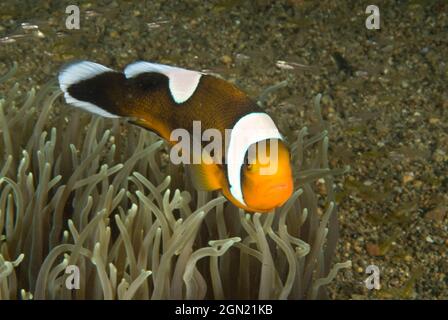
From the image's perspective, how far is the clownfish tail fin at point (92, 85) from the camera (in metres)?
1.37

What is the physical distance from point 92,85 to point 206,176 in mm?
330

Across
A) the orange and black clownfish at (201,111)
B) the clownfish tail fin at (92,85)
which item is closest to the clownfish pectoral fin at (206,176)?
the orange and black clownfish at (201,111)

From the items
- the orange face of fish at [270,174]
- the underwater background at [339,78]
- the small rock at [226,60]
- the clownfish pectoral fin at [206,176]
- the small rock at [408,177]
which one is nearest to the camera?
the orange face of fish at [270,174]

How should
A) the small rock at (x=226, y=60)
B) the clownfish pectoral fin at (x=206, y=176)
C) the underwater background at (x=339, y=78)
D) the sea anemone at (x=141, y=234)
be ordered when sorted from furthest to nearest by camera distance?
the small rock at (x=226, y=60) < the underwater background at (x=339, y=78) < the sea anemone at (x=141, y=234) < the clownfish pectoral fin at (x=206, y=176)

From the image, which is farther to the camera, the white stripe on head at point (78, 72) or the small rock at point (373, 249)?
the small rock at point (373, 249)

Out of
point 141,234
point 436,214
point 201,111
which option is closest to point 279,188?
point 201,111

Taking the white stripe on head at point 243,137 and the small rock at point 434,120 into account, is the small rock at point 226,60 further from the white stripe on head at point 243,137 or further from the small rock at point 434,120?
the white stripe on head at point 243,137

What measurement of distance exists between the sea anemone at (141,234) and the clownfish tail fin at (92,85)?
182mm

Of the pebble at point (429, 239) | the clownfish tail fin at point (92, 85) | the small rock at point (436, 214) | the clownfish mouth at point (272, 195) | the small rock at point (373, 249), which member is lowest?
the small rock at point (373, 249)

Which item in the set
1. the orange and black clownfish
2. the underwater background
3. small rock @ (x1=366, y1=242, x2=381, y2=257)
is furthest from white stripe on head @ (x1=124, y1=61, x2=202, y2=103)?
small rock @ (x1=366, y1=242, x2=381, y2=257)

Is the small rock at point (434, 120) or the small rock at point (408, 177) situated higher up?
the small rock at point (434, 120)

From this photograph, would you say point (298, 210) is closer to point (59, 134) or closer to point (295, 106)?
point (59, 134)

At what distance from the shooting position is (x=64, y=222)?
1.60 m
